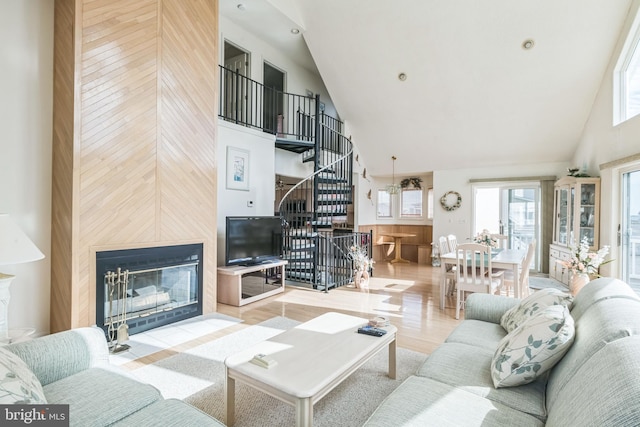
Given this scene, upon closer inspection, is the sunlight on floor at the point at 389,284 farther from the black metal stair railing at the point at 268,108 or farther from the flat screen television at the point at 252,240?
the black metal stair railing at the point at 268,108

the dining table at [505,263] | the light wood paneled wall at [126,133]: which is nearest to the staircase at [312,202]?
the light wood paneled wall at [126,133]

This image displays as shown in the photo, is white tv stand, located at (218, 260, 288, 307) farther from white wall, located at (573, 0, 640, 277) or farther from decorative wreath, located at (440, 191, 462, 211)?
white wall, located at (573, 0, 640, 277)

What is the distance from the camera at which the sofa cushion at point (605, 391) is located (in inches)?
34.5

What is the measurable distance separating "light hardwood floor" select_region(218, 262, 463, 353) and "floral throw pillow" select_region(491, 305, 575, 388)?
156 cm

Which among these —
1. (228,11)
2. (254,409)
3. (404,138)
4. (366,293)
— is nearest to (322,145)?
(404,138)

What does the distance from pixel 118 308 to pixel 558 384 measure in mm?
3593

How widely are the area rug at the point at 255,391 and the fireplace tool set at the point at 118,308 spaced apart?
0.60 meters

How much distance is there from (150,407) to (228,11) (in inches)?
250

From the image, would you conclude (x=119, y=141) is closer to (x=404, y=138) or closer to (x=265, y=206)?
(x=265, y=206)

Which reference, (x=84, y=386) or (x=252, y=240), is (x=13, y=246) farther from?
(x=252, y=240)

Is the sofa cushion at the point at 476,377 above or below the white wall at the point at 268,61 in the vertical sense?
below

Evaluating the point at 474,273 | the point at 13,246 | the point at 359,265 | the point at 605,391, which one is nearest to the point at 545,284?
the point at 474,273

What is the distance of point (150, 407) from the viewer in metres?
1.46

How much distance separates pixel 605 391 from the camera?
38.8 inches
